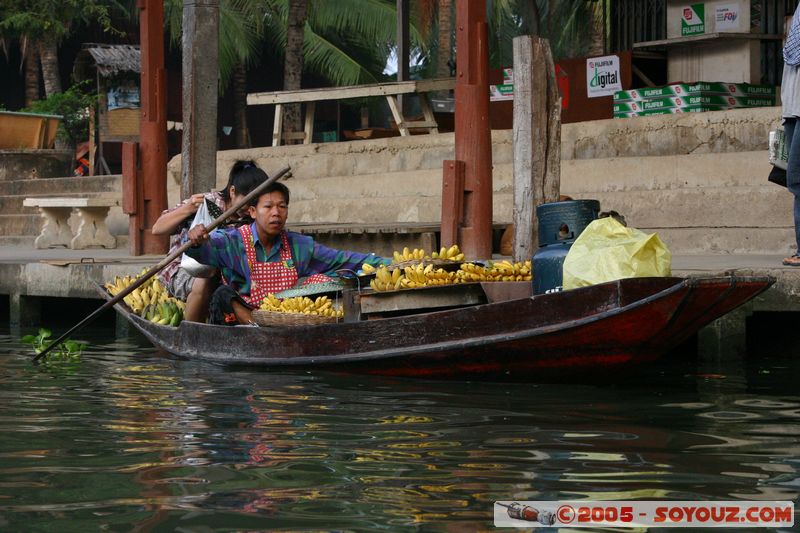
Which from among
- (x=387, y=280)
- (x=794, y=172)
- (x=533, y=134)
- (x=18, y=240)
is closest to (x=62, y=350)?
(x=387, y=280)

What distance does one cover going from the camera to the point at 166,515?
12.9 ft

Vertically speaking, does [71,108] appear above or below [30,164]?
above

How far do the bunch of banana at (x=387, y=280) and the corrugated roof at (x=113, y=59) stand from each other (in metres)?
14.9

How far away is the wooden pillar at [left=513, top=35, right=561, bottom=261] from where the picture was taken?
27.0 feet

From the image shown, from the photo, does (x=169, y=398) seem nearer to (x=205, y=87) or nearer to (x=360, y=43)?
(x=205, y=87)

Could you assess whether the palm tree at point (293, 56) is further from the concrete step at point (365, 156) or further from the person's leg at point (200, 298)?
the person's leg at point (200, 298)

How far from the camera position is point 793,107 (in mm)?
7562

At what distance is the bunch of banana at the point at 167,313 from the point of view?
28.5 feet

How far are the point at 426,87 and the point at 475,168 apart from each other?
4.24 metres

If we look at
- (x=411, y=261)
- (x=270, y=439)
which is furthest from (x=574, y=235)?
(x=270, y=439)

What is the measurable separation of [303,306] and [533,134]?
80.8 inches

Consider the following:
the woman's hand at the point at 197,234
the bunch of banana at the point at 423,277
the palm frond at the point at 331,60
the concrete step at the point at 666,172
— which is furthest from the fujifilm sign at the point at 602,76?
the palm frond at the point at 331,60

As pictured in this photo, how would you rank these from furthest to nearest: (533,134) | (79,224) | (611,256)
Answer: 1. (79,224)
2. (533,134)
3. (611,256)

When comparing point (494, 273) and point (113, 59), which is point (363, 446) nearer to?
point (494, 273)
